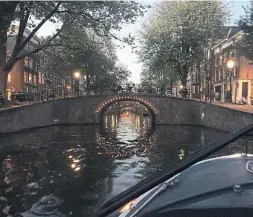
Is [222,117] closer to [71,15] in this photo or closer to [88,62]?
[71,15]

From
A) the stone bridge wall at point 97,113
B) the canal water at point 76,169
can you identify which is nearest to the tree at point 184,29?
the stone bridge wall at point 97,113

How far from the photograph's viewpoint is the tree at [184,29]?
109 ft

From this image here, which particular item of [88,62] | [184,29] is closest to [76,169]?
[184,29]

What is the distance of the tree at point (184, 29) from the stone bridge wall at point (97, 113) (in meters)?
4.42

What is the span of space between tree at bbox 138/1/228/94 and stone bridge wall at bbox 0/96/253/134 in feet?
14.5

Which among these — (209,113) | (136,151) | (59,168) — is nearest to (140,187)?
(59,168)

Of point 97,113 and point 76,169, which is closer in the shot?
point 76,169

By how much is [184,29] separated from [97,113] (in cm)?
1149

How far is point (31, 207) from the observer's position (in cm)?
736

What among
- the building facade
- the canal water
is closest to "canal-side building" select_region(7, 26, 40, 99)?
the building facade

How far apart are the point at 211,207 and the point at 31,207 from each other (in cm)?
599

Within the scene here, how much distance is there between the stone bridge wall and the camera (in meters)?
25.3

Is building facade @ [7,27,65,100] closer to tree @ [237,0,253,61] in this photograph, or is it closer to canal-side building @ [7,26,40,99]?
canal-side building @ [7,26,40,99]

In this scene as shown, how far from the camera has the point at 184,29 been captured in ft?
110
